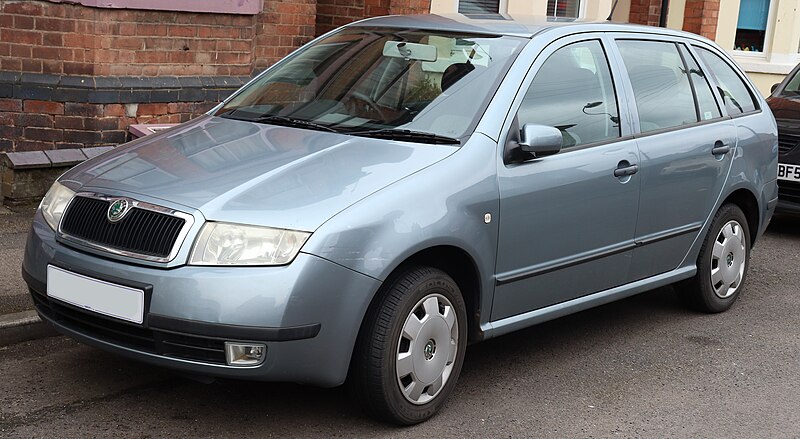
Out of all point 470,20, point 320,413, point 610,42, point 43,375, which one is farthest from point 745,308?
point 43,375

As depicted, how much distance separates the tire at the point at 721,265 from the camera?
253 inches

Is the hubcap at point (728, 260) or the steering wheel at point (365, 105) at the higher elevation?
the steering wheel at point (365, 105)

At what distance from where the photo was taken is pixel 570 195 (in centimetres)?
514

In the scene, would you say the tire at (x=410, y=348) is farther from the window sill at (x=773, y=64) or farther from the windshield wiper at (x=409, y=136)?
the window sill at (x=773, y=64)

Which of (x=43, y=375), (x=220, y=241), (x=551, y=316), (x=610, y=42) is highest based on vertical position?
(x=610, y=42)

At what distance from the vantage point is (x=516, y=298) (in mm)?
5008

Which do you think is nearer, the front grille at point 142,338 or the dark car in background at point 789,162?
the front grille at point 142,338

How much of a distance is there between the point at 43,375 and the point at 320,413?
133cm

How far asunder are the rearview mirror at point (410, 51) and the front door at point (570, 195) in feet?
1.77

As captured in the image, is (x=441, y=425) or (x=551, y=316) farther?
(x=551, y=316)

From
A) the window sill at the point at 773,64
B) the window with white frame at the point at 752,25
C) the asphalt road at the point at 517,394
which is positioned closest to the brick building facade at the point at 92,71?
the asphalt road at the point at 517,394

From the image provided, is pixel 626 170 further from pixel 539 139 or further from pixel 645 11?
pixel 645 11

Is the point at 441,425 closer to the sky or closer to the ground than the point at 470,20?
closer to the ground

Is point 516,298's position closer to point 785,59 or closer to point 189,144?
point 189,144
